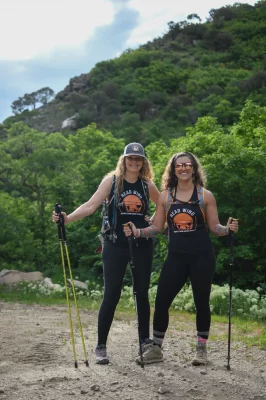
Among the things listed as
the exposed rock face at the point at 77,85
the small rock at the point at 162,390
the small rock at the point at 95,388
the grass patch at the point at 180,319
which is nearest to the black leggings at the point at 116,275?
the small rock at the point at 95,388

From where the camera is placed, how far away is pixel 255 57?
78812 mm

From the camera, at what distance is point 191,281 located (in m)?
5.21

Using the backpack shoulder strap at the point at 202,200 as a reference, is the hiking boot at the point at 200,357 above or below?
below

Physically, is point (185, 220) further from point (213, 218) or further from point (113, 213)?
point (113, 213)

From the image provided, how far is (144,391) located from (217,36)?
9531 cm

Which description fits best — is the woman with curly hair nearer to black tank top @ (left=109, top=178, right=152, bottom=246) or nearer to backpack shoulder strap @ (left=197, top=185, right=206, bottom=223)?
backpack shoulder strap @ (left=197, top=185, right=206, bottom=223)

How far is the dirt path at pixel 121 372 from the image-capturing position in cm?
438

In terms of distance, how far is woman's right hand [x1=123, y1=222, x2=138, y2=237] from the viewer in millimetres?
5098

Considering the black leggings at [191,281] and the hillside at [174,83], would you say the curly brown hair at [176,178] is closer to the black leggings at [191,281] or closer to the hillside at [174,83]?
the black leggings at [191,281]

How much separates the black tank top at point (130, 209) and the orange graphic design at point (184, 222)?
35cm

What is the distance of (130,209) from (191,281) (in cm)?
94

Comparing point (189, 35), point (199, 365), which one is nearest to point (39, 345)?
point (199, 365)

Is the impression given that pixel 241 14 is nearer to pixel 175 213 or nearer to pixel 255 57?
pixel 255 57

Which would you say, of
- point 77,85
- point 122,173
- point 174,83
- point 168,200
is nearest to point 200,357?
point 168,200
